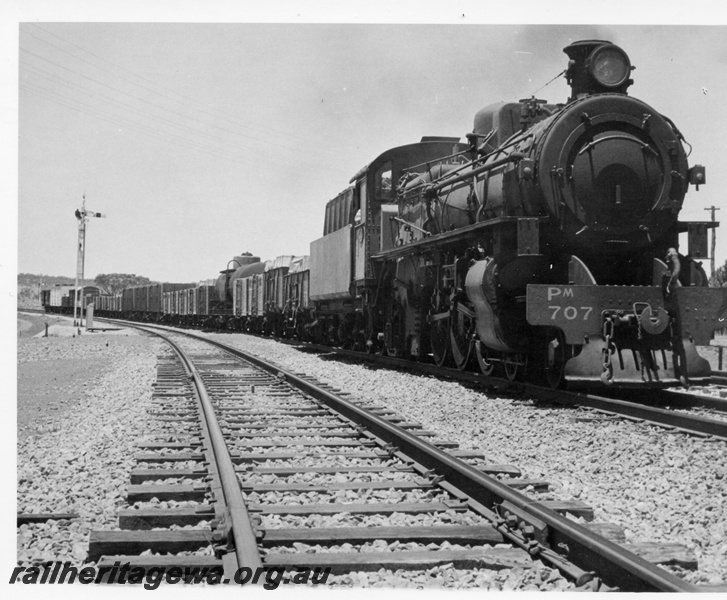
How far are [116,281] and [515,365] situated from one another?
57061 mm

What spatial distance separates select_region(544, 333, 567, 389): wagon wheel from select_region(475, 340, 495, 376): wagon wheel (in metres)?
1.10

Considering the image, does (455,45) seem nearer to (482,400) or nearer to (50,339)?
(482,400)

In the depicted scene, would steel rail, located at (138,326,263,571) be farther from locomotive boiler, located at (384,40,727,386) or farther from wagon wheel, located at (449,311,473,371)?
wagon wheel, located at (449,311,473,371)

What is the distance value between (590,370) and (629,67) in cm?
323

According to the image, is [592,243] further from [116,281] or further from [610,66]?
[116,281]

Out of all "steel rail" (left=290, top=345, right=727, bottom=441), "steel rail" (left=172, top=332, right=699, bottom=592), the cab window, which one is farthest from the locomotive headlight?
the cab window

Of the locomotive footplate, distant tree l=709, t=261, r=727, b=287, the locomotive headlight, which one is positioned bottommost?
the locomotive footplate

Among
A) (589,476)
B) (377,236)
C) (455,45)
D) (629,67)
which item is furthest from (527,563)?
(377,236)

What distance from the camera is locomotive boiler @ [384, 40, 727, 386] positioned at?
764cm

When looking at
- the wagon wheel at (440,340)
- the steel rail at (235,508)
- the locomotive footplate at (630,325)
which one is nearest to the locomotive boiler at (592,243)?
the locomotive footplate at (630,325)

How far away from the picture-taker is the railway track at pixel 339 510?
10.4ft

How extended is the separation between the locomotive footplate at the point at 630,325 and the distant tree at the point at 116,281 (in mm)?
53737

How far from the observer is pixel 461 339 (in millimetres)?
10500

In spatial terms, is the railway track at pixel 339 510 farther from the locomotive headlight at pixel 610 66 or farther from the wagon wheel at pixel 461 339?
the locomotive headlight at pixel 610 66
